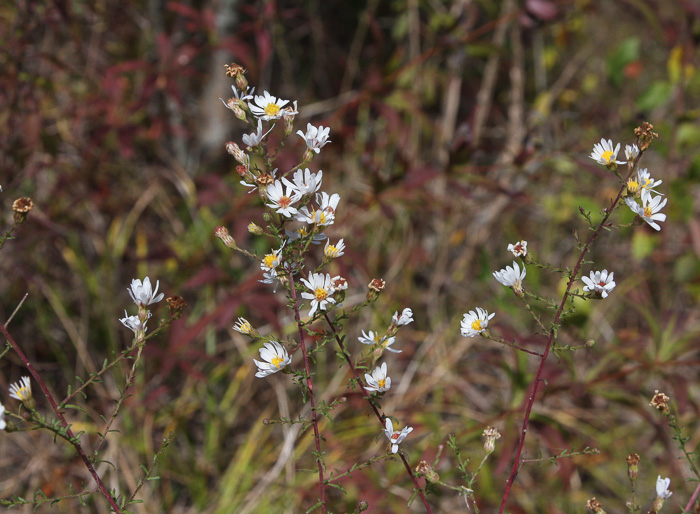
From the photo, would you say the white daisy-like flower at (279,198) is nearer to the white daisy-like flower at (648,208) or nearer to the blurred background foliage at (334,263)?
the white daisy-like flower at (648,208)

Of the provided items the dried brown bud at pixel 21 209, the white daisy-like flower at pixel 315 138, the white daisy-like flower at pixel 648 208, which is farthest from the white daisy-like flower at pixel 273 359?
the white daisy-like flower at pixel 648 208

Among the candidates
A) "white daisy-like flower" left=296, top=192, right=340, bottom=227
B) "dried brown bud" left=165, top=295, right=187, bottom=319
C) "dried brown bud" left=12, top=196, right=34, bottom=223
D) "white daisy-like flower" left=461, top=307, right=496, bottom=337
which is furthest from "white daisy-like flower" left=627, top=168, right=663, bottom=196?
"dried brown bud" left=12, top=196, right=34, bottom=223

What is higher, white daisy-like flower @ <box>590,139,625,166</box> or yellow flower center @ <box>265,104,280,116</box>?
white daisy-like flower @ <box>590,139,625,166</box>

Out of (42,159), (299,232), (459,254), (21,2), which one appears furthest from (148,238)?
(299,232)

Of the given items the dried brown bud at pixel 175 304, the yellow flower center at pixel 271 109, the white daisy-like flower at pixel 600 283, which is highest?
the yellow flower center at pixel 271 109

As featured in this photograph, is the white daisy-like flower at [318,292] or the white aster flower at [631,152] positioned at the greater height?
the white aster flower at [631,152]

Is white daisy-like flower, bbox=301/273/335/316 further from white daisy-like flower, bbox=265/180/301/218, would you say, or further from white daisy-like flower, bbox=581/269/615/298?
white daisy-like flower, bbox=581/269/615/298

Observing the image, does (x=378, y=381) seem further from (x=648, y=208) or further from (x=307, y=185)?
(x=648, y=208)
